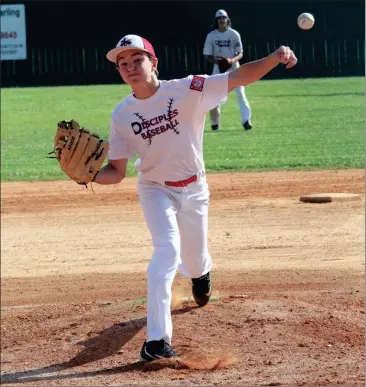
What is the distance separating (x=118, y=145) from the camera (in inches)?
238

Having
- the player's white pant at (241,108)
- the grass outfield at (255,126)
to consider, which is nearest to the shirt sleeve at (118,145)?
the grass outfield at (255,126)

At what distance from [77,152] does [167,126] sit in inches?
23.6

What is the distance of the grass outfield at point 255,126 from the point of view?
14109 mm

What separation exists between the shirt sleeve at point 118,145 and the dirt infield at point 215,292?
116cm

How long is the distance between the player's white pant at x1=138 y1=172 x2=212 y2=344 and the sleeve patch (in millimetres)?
568

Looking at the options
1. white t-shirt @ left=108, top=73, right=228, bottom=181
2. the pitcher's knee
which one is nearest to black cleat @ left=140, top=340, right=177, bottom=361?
the pitcher's knee

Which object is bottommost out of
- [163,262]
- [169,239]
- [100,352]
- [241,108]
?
[100,352]

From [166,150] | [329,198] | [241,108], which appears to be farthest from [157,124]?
[241,108]

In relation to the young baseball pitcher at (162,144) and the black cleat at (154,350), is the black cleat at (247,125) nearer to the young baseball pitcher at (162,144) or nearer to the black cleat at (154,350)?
the young baseball pitcher at (162,144)

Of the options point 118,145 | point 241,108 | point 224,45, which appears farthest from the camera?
point 224,45

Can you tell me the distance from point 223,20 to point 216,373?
1242 centimetres

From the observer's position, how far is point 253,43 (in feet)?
101

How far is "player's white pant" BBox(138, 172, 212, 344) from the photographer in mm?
5648

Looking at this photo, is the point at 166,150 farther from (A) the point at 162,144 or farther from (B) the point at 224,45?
(B) the point at 224,45
